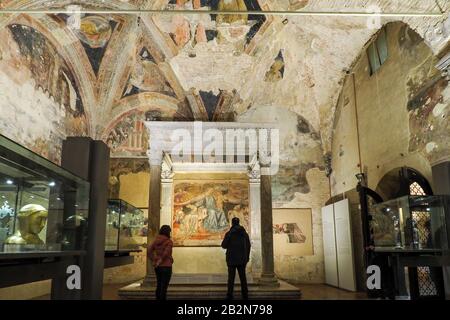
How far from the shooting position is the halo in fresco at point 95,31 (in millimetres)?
11461

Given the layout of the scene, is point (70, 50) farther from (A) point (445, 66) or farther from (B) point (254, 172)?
(A) point (445, 66)

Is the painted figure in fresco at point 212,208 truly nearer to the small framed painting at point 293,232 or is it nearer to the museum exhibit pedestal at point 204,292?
the small framed painting at point 293,232

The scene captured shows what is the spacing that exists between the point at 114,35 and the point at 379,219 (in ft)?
30.4

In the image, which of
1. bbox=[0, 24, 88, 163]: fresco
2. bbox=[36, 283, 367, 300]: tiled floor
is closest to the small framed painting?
bbox=[36, 283, 367, 300]: tiled floor

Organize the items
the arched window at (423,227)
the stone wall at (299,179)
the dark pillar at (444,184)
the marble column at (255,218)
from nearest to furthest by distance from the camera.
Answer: the dark pillar at (444,184)
the arched window at (423,227)
the marble column at (255,218)
the stone wall at (299,179)

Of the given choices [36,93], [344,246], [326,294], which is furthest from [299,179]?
[36,93]

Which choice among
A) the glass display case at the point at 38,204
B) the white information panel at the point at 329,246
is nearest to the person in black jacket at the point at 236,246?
the glass display case at the point at 38,204

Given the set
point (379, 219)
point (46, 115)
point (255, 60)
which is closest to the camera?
point (379, 219)

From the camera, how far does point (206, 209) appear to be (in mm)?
13461

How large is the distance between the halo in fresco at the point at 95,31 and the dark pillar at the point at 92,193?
7593mm

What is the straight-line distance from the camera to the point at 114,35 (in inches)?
480

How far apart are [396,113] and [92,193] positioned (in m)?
7.37
